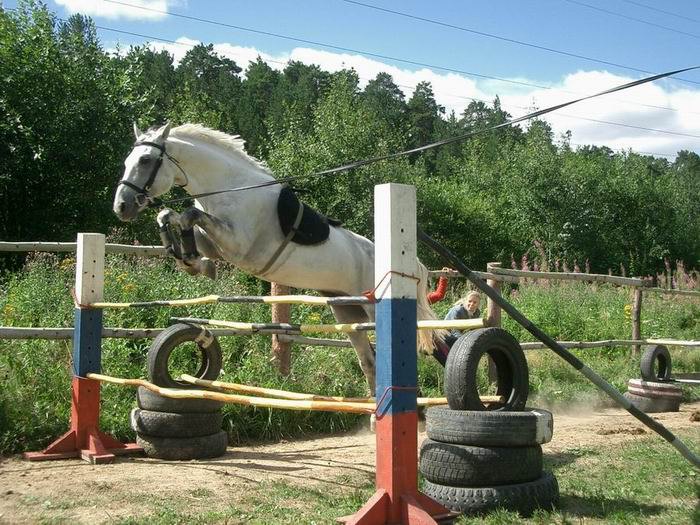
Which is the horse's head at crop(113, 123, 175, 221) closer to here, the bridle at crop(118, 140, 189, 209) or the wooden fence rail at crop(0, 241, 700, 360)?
the bridle at crop(118, 140, 189, 209)

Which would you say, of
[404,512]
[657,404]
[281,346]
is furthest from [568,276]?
[404,512]

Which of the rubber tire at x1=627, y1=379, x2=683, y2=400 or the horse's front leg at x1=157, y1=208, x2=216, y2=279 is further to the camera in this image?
the rubber tire at x1=627, y1=379, x2=683, y2=400

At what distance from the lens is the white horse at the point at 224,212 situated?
17.4 ft

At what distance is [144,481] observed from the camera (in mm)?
4945

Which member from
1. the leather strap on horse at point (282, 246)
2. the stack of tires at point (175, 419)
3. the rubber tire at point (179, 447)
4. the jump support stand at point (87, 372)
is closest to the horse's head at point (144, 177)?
the jump support stand at point (87, 372)

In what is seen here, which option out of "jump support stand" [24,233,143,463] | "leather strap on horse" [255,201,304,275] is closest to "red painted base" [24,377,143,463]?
"jump support stand" [24,233,143,463]

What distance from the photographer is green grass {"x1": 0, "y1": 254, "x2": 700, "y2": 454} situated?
6.47m

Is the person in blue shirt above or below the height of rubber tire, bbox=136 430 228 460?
above

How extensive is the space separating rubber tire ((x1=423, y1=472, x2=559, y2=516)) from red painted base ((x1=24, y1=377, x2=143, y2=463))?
2.89m

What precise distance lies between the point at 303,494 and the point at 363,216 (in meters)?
16.0

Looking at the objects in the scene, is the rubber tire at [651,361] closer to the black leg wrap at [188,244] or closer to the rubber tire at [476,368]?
the rubber tire at [476,368]

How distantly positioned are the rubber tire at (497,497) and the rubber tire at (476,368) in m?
0.44

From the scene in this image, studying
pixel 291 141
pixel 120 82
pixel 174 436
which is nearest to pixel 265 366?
pixel 174 436

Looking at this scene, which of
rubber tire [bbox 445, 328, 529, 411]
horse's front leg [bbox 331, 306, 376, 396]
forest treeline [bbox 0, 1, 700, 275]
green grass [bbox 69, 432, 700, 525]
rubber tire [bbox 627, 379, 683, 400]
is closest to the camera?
green grass [bbox 69, 432, 700, 525]
